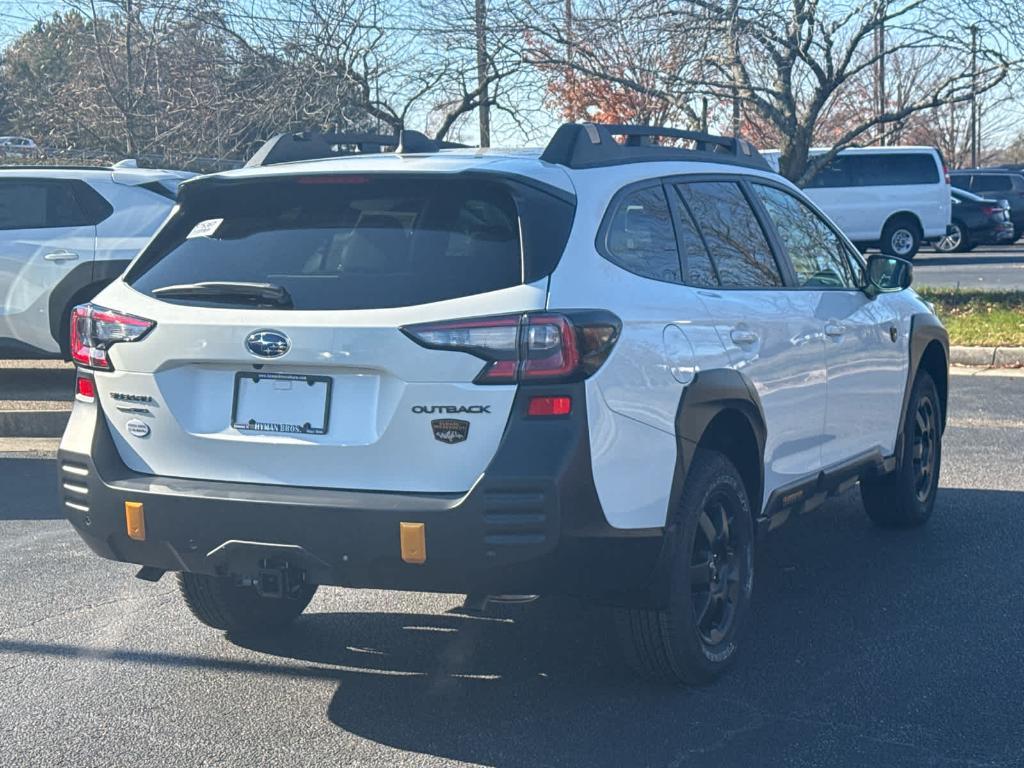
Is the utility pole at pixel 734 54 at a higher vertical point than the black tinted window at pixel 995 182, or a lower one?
higher

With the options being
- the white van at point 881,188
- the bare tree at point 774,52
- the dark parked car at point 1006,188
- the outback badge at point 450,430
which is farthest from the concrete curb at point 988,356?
the dark parked car at point 1006,188

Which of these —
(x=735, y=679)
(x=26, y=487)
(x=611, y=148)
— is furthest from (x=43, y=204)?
(x=735, y=679)

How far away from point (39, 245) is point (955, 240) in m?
23.6

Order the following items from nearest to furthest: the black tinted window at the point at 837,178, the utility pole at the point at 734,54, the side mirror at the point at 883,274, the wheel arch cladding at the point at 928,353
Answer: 1. the side mirror at the point at 883,274
2. the wheel arch cladding at the point at 928,353
3. the utility pole at the point at 734,54
4. the black tinted window at the point at 837,178

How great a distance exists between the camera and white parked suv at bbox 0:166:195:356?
10.4m

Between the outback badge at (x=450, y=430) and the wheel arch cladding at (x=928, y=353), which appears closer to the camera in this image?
the outback badge at (x=450, y=430)

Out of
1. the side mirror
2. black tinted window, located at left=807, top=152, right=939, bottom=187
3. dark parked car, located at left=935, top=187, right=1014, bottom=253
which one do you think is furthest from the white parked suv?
dark parked car, located at left=935, top=187, right=1014, bottom=253

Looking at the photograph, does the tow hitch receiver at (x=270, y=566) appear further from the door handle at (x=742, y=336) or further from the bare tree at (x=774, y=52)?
the bare tree at (x=774, y=52)

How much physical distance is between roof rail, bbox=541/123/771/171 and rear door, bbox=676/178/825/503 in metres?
0.14

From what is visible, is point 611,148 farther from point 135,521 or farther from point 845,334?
point 135,521

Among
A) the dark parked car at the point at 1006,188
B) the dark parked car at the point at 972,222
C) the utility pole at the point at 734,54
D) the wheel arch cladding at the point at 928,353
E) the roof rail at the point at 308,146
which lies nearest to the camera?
the roof rail at the point at 308,146

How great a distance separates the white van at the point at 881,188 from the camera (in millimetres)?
27047

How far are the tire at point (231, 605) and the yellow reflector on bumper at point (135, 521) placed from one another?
0.75m

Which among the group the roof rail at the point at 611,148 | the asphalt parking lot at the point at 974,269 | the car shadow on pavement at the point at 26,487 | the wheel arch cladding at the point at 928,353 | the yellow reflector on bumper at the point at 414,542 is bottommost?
the car shadow on pavement at the point at 26,487
